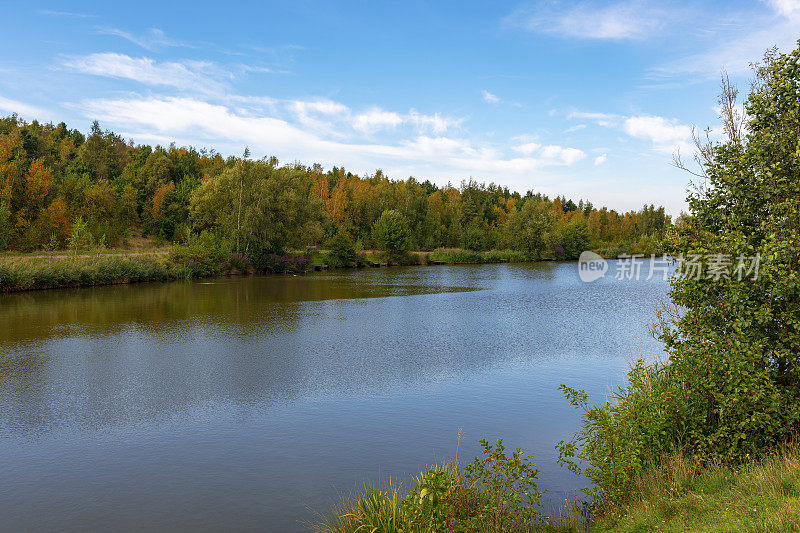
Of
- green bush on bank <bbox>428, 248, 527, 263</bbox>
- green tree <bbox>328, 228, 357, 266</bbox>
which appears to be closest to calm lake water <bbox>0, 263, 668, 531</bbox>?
green tree <bbox>328, 228, 357, 266</bbox>

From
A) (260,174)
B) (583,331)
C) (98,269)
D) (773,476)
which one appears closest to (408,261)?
(260,174)

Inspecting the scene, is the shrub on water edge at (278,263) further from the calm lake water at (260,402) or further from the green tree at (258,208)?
the calm lake water at (260,402)

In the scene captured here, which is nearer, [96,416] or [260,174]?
[96,416]

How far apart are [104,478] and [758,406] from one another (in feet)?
31.6

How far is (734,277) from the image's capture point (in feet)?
22.5

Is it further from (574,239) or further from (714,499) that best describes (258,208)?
(574,239)

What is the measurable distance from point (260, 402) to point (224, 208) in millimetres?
49121

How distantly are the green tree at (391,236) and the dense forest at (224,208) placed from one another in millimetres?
718

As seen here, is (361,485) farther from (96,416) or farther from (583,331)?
(583,331)

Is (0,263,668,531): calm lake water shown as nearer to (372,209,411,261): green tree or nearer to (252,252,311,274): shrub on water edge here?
(252,252,311,274): shrub on water edge

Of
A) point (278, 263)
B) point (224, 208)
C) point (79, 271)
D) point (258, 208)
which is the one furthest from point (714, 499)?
point (224, 208)

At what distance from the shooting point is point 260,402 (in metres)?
12.3

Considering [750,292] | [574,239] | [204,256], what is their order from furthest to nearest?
1. [574,239]
2. [204,256]
3. [750,292]

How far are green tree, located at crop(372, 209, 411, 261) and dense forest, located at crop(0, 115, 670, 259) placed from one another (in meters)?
0.72
